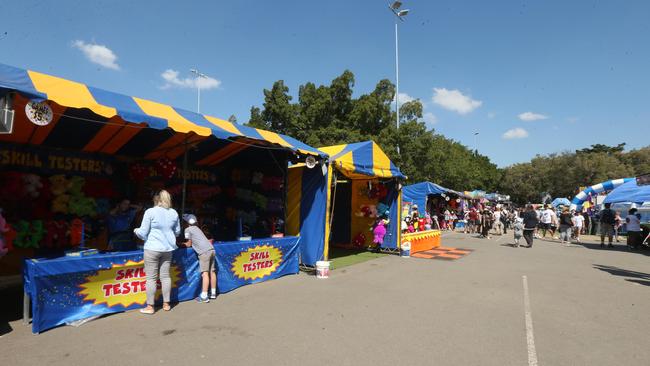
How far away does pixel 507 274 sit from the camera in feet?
26.8

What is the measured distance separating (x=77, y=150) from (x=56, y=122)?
4.40 ft

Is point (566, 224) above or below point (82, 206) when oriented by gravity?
below

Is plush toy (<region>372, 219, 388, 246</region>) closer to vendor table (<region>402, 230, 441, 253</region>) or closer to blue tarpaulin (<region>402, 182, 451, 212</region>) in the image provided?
vendor table (<region>402, 230, 441, 253</region>)

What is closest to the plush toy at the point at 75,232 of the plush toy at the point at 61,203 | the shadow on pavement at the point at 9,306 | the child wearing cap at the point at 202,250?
the plush toy at the point at 61,203

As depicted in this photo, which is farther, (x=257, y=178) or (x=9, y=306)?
(x=257, y=178)

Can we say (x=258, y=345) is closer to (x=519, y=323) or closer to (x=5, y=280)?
(x=519, y=323)

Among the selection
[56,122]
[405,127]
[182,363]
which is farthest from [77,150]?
[405,127]

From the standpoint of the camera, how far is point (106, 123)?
492cm

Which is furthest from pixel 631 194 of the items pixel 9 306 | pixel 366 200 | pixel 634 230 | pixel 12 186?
pixel 12 186

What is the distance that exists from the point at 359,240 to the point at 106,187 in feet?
24.7

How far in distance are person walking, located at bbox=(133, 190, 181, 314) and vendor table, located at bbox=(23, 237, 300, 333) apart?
35 cm

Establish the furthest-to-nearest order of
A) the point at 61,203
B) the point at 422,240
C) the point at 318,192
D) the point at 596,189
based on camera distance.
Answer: the point at 596,189 → the point at 422,240 → the point at 318,192 → the point at 61,203

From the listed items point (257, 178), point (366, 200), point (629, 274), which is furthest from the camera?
point (366, 200)

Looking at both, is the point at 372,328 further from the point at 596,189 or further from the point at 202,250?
the point at 596,189
